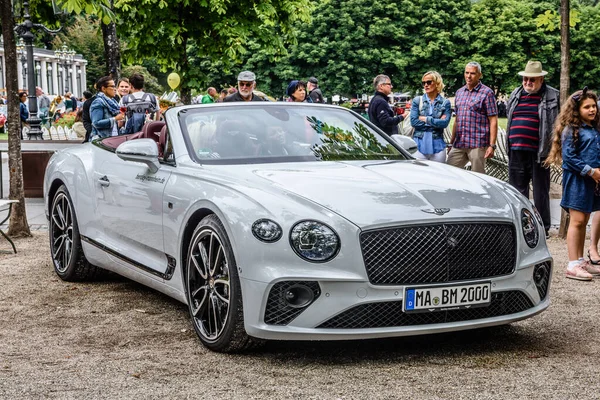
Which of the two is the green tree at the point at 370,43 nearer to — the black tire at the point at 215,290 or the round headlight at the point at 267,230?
the black tire at the point at 215,290

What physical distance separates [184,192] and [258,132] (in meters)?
0.81

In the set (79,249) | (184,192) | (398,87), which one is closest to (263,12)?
(79,249)

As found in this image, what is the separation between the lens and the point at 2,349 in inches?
235

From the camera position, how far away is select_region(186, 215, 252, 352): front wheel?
543 centimetres

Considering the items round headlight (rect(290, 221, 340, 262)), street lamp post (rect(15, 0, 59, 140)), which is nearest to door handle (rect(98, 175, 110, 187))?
round headlight (rect(290, 221, 340, 262))

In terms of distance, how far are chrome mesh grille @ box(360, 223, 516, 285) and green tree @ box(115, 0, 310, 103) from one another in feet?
48.1

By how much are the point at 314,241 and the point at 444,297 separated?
76 centimetres

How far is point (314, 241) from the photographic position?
203 inches

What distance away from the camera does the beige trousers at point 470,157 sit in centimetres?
1171

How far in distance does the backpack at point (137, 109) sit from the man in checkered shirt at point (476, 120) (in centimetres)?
423

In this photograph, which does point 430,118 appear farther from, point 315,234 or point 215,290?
point 315,234

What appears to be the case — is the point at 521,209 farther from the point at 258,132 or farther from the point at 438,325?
the point at 258,132

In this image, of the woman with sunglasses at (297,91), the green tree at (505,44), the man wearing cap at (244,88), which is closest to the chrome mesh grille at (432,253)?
the man wearing cap at (244,88)

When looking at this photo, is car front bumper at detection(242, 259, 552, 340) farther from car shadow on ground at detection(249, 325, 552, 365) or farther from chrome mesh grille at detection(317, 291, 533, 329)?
car shadow on ground at detection(249, 325, 552, 365)
